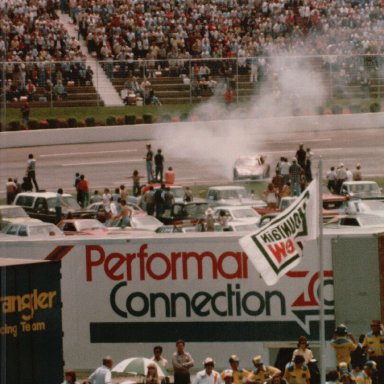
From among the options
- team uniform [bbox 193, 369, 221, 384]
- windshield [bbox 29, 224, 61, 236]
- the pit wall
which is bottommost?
team uniform [bbox 193, 369, 221, 384]

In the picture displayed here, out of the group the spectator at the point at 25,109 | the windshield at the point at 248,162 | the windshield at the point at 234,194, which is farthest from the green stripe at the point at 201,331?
the spectator at the point at 25,109

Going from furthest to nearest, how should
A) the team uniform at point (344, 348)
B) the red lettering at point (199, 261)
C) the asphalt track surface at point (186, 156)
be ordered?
the asphalt track surface at point (186, 156) → the red lettering at point (199, 261) → the team uniform at point (344, 348)

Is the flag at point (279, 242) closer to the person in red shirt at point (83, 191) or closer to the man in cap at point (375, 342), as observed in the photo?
the man in cap at point (375, 342)

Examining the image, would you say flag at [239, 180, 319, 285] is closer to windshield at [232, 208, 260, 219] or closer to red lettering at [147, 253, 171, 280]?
red lettering at [147, 253, 171, 280]

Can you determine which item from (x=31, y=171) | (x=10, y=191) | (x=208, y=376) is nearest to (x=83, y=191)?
(x=10, y=191)

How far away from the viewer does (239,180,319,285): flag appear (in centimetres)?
1595

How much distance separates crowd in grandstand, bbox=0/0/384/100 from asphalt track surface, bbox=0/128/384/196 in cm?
216

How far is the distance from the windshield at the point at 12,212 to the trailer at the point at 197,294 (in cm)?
1408

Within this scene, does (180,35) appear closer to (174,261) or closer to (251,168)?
(251,168)

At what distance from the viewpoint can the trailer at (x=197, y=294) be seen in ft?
62.0

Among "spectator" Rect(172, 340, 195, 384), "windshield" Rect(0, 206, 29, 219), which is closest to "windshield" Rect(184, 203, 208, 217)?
"windshield" Rect(0, 206, 29, 219)

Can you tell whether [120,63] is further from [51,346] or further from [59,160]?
[51,346]

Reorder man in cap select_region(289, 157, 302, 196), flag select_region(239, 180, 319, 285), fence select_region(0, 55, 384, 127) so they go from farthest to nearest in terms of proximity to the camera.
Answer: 1. fence select_region(0, 55, 384, 127)
2. man in cap select_region(289, 157, 302, 196)
3. flag select_region(239, 180, 319, 285)

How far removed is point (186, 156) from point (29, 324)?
99.8ft
